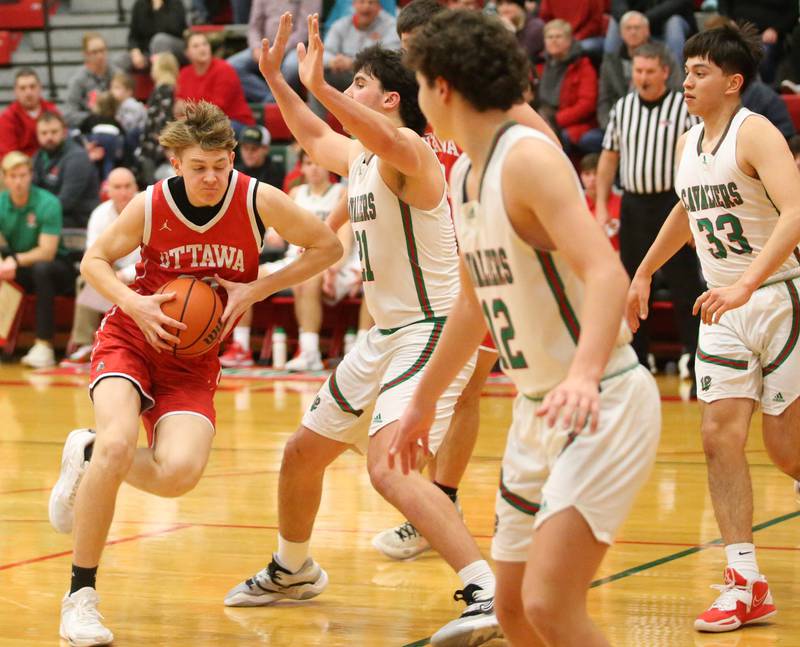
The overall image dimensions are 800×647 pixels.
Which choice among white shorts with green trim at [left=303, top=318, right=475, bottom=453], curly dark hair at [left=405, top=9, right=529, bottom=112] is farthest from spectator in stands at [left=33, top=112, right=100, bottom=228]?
A: curly dark hair at [left=405, top=9, right=529, bottom=112]

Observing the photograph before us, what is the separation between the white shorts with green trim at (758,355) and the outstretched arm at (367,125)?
1.22 meters

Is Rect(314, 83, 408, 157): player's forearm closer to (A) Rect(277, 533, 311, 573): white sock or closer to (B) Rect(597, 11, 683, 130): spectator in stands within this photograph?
(A) Rect(277, 533, 311, 573): white sock

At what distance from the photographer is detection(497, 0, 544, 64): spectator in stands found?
41.5ft

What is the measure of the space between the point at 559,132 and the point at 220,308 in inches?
310

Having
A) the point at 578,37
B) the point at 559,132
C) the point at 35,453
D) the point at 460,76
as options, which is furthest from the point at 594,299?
the point at 578,37

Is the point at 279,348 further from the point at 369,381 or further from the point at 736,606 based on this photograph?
Answer: the point at 736,606

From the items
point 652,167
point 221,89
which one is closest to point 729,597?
point 652,167

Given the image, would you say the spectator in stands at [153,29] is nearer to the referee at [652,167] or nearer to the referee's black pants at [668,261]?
the referee at [652,167]

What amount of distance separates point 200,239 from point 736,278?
Answer: 196cm

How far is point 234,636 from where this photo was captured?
14.7 feet

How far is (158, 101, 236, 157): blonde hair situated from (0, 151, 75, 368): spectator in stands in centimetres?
784

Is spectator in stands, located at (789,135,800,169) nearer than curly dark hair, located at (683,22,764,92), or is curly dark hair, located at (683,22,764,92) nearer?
curly dark hair, located at (683,22,764,92)

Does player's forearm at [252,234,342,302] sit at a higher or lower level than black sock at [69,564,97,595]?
higher

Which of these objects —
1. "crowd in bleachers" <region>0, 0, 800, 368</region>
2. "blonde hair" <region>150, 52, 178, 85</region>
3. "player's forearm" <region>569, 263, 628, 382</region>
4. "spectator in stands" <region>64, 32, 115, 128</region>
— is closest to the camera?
"player's forearm" <region>569, 263, 628, 382</region>
